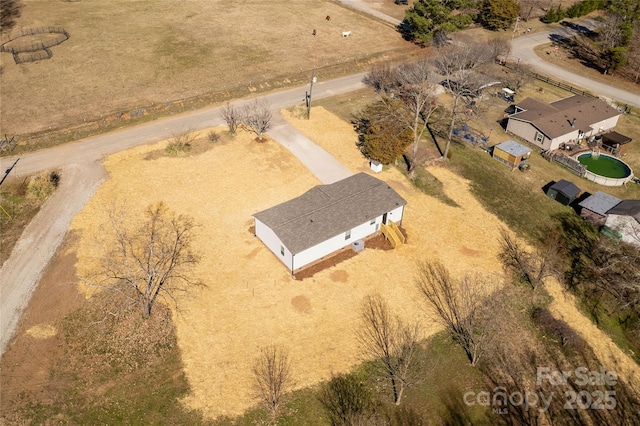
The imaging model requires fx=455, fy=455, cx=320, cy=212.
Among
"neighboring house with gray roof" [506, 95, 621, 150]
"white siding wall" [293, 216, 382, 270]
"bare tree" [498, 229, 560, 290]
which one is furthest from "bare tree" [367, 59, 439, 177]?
"bare tree" [498, 229, 560, 290]

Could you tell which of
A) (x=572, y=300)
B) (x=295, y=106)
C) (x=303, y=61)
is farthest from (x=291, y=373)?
(x=303, y=61)

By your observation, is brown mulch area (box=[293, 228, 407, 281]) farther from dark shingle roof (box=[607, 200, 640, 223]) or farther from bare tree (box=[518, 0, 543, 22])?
bare tree (box=[518, 0, 543, 22])

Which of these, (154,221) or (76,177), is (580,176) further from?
(76,177)

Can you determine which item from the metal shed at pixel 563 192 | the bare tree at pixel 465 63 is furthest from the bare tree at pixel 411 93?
the metal shed at pixel 563 192

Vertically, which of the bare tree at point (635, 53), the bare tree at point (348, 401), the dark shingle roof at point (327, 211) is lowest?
the bare tree at point (348, 401)

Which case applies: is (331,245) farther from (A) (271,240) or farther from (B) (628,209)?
(B) (628,209)

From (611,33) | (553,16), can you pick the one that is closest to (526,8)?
(553,16)

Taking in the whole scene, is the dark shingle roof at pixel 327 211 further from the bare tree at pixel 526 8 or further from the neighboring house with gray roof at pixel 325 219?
the bare tree at pixel 526 8
